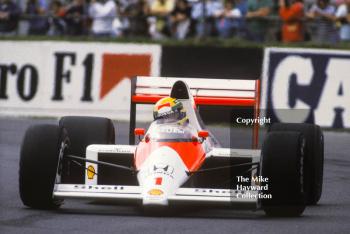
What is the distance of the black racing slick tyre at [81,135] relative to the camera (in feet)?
35.1

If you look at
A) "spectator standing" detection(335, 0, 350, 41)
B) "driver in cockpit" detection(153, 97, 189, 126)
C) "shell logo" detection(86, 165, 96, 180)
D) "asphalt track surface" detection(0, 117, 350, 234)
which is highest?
"spectator standing" detection(335, 0, 350, 41)

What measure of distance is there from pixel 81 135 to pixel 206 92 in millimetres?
1295

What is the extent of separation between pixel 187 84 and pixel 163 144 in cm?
132

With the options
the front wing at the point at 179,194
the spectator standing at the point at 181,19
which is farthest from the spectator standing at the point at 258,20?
the front wing at the point at 179,194

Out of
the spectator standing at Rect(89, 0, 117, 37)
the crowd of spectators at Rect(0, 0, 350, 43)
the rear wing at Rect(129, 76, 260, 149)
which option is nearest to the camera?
the rear wing at Rect(129, 76, 260, 149)

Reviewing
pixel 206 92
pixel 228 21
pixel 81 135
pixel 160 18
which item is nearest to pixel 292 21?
pixel 228 21

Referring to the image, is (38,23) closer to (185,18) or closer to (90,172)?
(185,18)

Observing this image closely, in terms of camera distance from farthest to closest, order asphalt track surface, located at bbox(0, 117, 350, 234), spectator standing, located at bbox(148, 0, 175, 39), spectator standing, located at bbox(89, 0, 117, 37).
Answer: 1. spectator standing, located at bbox(89, 0, 117, 37)
2. spectator standing, located at bbox(148, 0, 175, 39)
3. asphalt track surface, located at bbox(0, 117, 350, 234)

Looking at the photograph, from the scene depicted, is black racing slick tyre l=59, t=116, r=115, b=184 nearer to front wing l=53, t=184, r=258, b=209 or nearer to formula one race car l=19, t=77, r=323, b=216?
formula one race car l=19, t=77, r=323, b=216

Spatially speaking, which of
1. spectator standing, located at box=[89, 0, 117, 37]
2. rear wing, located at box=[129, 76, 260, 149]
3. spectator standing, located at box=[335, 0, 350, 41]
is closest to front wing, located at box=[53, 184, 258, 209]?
rear wing, located at box=[129, 76, 260, 149]

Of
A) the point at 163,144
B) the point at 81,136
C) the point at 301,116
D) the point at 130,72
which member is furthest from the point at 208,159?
the point at 130,72

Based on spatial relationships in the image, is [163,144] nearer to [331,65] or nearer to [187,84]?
[187,84]

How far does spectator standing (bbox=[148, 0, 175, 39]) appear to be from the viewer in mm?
20562

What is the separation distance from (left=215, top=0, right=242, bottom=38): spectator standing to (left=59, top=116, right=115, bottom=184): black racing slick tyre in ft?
29.4
